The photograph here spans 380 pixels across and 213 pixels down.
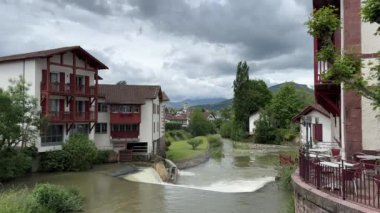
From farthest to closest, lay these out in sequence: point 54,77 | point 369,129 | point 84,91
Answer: point 84,91 → point 54,77 → point 369,129

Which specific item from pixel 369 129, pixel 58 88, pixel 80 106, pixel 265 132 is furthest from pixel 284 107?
pixel 369 129

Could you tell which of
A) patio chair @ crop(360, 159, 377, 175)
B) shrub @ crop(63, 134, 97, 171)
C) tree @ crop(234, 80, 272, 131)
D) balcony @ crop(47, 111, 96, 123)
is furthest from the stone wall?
tree @ crop(234, 80, 272, 131)

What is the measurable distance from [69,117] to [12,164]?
1078 centimetres

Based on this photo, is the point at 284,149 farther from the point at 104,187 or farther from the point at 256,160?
the point at 104,187

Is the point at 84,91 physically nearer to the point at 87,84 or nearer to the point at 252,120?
the point at 87,84

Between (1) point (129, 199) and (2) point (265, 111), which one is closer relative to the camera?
(1) point (129, 199)

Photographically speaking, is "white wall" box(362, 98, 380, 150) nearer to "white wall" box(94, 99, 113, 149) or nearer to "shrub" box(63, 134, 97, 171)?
"shrub" box(63, 134, 97, 171)

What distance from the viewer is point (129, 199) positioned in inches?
1021

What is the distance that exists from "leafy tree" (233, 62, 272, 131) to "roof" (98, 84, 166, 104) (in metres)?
42.5

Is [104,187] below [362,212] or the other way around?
below

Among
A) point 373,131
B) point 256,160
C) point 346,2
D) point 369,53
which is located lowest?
point 256,160

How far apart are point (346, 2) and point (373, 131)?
188 inches

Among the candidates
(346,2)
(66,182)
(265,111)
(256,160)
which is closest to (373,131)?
(346,2)

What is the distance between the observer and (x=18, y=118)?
101ft
